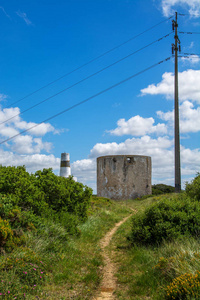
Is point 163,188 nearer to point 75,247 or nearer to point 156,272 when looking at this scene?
point 75,247

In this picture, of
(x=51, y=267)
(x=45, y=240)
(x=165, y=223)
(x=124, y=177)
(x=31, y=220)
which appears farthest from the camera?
(x=124, y=177)

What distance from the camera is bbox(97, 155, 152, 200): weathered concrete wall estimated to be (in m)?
30.6

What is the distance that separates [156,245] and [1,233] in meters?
4.97

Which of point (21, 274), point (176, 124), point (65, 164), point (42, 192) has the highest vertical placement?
point (176, 124)

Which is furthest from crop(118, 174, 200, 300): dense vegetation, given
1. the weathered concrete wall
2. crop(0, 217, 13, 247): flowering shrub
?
the weathered concrete wall

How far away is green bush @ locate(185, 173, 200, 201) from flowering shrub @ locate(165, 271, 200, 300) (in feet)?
24.5

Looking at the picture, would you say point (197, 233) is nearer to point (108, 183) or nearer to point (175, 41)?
point (175, 41)

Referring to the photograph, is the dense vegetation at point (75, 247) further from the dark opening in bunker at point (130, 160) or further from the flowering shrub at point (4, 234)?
the dark opening in bunker at point (130, 160)

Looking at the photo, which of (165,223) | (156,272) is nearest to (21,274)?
(156,272)

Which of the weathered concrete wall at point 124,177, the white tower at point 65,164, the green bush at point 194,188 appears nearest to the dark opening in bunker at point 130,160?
the weathered concrete wall at point 124,177

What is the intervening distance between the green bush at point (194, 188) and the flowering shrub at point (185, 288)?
24.5 ft

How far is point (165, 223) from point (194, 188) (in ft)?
15.7

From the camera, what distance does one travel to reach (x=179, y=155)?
22609mm

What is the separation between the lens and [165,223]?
9000mm
